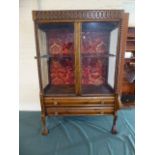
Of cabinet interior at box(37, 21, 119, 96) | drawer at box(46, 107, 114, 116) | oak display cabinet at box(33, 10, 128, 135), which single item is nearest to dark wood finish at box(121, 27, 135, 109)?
oak display cabinet at box(33, 10, 128, 135)

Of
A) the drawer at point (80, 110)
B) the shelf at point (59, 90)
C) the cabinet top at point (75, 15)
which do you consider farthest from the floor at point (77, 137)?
the cabinet top at point (75, 15)

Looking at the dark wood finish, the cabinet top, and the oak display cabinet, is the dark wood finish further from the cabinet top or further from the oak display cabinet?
the cabinet top

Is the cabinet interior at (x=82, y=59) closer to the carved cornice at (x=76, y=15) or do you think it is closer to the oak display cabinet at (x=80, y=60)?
the oak display cabinet at (x=80, y=60)

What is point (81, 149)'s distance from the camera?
177 centimetres

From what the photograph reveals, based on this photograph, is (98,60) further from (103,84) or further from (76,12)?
(76,12)

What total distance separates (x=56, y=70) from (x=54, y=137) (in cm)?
100

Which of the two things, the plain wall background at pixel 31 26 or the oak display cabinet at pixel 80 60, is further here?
the plain wall background at pixel 31 26

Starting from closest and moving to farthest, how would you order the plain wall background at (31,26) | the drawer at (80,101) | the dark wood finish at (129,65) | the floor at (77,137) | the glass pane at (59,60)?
the floor at (77,137) → the drawer at (80,101) → the glass pane at (59,60) → the plain wall background at (31,26) → the dark wood finish at (129,65)

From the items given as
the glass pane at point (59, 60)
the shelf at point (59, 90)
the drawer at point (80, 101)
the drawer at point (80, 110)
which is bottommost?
the drawer at point (80, 110)

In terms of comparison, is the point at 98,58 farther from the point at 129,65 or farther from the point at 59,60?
the point at 129,65

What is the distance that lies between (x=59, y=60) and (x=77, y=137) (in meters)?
1.16

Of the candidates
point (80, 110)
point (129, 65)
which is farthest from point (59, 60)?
point (129, 65)

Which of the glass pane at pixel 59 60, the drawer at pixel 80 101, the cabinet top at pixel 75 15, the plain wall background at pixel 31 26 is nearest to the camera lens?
the cabinet top at pixel 75 15

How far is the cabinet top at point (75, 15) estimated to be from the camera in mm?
1650
